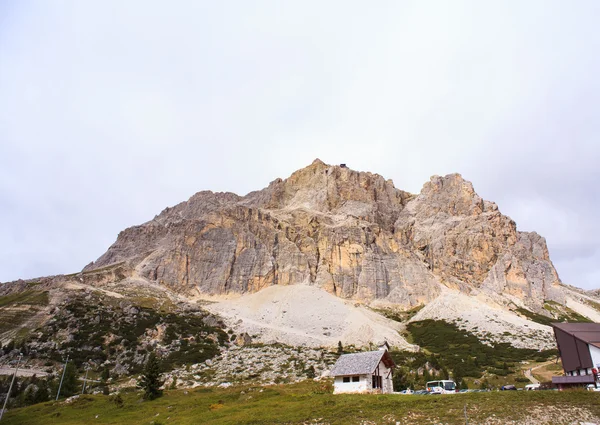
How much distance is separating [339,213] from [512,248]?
69614 mm

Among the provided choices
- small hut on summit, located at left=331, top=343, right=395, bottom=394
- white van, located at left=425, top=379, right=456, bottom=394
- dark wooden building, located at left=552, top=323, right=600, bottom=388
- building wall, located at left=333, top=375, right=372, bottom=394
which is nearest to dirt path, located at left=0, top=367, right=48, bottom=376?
building wall, located at left=333, top=375, right=372, bottom=394

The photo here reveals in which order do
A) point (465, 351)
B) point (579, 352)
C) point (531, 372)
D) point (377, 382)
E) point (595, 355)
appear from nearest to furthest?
point (595, 355) < point (579, 352) < point (377, 382) < point (531, 372) < point (465, 351)

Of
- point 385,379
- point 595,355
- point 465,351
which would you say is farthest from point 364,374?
point 465,351

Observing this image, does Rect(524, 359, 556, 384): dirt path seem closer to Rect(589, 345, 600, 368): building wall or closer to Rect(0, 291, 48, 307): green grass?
Rect(589, 345, 600, 368): building wall

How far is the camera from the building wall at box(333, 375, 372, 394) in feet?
138

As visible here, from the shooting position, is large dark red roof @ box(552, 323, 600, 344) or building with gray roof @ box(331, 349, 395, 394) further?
building with gray roof @ box(331, 349, 395, 394)

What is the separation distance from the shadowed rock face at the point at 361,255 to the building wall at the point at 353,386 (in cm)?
9906

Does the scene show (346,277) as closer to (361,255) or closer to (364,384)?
(361,255)

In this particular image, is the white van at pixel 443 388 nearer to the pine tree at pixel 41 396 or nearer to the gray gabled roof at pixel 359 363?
the gray gabled roof at pixel 359 363

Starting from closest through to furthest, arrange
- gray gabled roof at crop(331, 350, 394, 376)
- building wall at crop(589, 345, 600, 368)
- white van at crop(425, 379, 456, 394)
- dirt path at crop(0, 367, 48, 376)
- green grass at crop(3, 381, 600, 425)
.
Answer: green grass at crop(3, 381, 600, 425)
building wall at crop(589, 345, 600, 368)
gray gabled roof at crop(331, 350, 394, 376)
white van at crop(425, 379, 456, 394)
dirt path at crop(0, 367, 48, 376)

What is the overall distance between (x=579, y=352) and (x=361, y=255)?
111534 mm

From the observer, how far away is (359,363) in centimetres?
4453

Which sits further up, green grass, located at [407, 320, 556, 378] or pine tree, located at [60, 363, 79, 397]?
green grass, located at [407, 320, 556, 378]

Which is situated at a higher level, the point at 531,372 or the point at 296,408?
the point at 531,372
